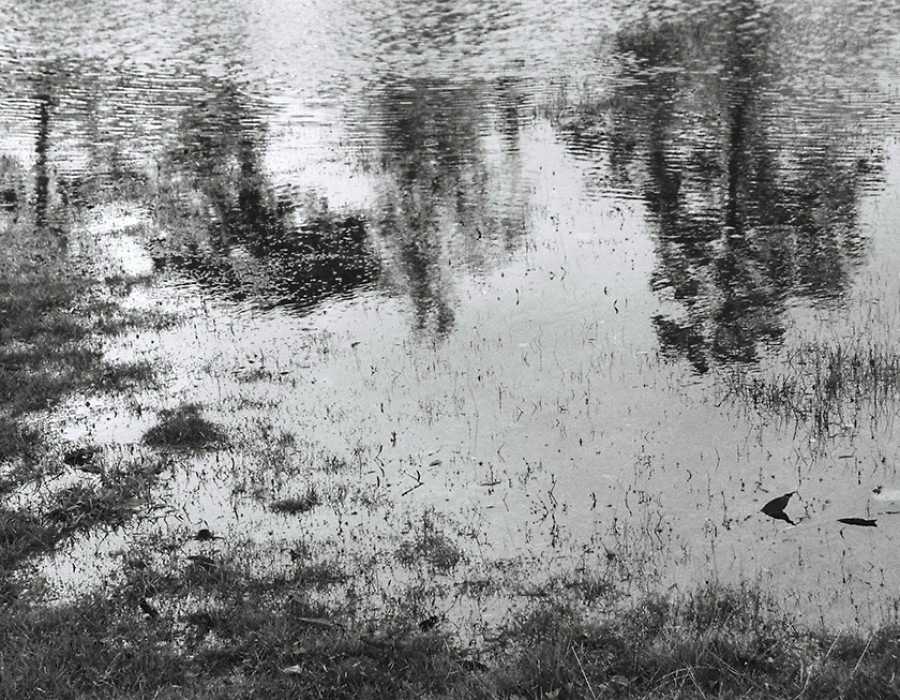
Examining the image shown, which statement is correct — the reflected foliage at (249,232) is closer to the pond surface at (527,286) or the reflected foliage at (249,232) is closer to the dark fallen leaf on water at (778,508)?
the pond surface at (527,286)

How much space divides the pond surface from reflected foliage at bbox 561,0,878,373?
0.07m

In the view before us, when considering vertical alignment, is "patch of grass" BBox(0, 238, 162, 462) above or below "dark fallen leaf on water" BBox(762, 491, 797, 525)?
above

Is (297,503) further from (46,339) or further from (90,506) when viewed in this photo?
(46,339)

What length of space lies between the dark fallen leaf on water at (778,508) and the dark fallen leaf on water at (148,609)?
4.62 meters

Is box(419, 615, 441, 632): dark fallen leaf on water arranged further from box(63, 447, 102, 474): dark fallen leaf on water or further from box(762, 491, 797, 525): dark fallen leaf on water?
box(63, 447, 102, 474): dark fallen leaf on water

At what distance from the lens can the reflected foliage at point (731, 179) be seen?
1180 cm

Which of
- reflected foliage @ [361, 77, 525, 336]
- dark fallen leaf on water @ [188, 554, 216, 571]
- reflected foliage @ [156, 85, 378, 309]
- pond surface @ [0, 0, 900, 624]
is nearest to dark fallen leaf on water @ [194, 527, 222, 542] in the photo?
pond surface @ [0, 0, 900, 624]

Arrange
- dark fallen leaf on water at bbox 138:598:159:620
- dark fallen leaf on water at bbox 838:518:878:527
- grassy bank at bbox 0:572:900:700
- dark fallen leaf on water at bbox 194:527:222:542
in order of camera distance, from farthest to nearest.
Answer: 1. dark fallen leaf on water at bbox 194:527:222:542
2. dark fallen leaf on water at bbox 838:518:878:527
3. dark fallen leaf on water at bbox 138:598:159:620
4. grassy bank at bbox 0:572:900:700

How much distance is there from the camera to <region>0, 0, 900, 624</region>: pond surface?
7859 millimetres

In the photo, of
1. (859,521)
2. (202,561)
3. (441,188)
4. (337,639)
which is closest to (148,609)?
(202,561)

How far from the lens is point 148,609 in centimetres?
675

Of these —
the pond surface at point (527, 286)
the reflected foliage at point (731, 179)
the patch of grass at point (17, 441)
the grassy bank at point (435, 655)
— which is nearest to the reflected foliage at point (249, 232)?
the pond surface at point (527, 286)

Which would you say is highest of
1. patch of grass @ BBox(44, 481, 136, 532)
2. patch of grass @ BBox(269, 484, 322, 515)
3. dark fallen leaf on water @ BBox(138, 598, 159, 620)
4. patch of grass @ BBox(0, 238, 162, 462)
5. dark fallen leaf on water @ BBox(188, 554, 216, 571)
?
patch of grass @ BBox(0, 238, 162, 462)

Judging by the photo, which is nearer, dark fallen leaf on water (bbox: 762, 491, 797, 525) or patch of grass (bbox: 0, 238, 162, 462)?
dark fallen leaf on water (bbox: 762, 491, 797, 525)
